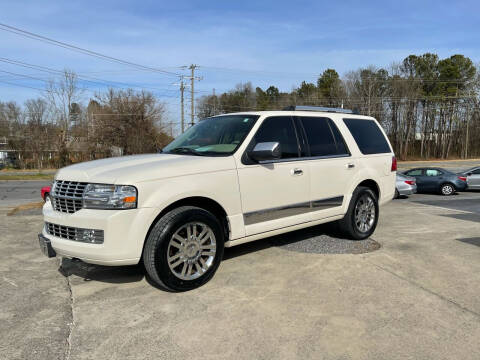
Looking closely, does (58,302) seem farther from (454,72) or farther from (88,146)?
(454,72)

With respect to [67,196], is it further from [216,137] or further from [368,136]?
[368,136]

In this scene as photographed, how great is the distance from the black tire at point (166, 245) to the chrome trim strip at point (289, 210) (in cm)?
61

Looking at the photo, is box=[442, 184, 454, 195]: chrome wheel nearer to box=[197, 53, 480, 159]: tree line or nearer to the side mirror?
the side mirror

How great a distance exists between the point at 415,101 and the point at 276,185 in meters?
59.9

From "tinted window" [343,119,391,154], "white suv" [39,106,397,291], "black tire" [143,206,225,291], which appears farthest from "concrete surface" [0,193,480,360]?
"tinted window" [343,119,391,154]

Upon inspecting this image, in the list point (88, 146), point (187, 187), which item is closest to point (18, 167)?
point (88, 146)

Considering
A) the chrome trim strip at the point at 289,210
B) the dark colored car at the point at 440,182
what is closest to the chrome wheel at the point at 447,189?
the dark colored car at the point at 440,182

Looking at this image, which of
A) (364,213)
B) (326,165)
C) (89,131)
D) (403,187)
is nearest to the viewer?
(326,165)

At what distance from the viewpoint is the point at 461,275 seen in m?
4.17

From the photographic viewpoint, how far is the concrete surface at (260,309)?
8.88 ft

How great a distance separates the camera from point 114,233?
3.32m

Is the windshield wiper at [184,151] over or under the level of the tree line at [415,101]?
under

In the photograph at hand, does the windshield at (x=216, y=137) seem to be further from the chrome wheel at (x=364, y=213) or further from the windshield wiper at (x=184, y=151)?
the chrome wheel at (x=364, y=213)

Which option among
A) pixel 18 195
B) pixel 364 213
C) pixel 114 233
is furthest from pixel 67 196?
pixel 18 195
